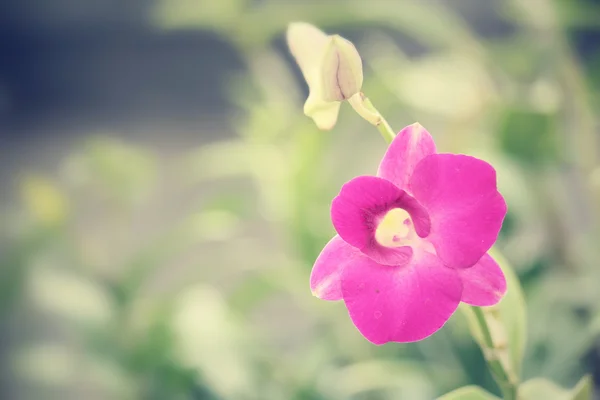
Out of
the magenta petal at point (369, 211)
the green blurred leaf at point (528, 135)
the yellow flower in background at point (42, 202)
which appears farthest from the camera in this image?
the yellow flower in background at point (42, 202)

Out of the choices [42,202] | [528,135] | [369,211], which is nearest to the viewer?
[369,211]

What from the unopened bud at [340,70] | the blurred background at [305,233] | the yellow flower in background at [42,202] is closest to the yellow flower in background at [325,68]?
the unopened bud at [340,70]

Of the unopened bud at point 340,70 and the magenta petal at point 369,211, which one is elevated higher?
the unopened bud at point 340,70

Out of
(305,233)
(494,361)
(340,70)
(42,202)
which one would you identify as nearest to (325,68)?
(340,70)

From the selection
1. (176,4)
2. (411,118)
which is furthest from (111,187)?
(411,118)

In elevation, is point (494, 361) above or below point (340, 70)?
below

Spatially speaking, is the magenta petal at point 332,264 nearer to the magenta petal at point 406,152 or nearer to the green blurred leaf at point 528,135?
the magenta petal at point 406,152

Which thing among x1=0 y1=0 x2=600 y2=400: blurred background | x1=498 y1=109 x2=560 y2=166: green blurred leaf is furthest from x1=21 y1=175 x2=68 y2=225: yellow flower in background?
x1=498 y1=109 x2=560 y2=166: green blurred leaf

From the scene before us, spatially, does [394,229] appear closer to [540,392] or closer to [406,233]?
[406,233]

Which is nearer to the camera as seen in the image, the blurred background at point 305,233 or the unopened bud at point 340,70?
the unopened bud at point 340,70
